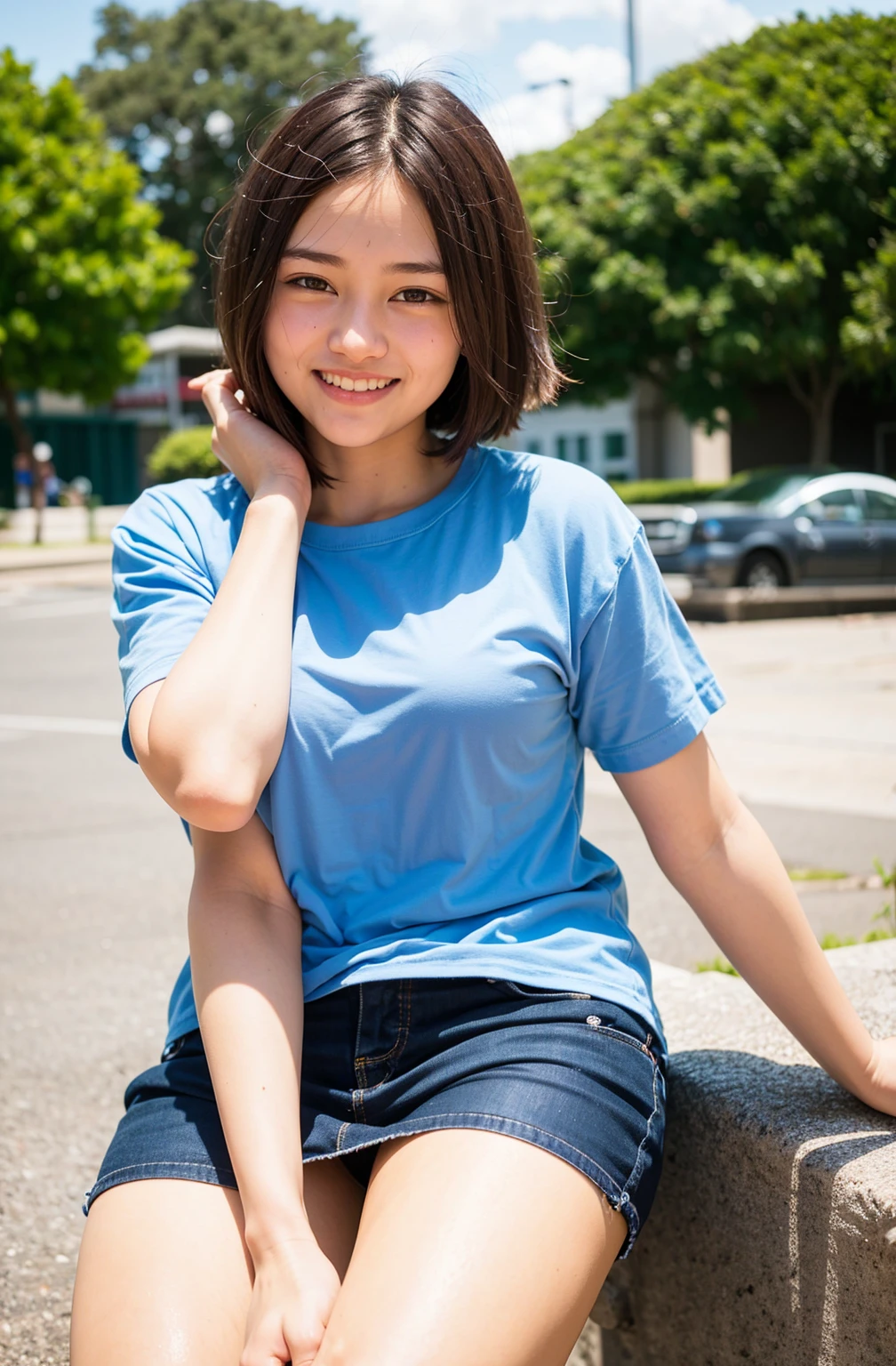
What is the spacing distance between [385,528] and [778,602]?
12381 mm

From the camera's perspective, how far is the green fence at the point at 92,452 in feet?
131

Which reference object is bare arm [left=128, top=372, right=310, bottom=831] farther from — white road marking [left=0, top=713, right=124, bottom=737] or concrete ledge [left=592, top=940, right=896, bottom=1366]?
white road marking [left=0, top=713, right=124, bottom=737]

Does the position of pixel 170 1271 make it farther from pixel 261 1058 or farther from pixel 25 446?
pixel 25 446

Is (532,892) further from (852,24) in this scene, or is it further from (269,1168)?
(852,24)

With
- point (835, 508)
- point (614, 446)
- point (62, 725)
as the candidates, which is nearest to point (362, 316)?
point (62, 725)

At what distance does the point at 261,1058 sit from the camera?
1.67 meters

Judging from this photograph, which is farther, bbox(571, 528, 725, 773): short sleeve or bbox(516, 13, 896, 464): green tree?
bbox(516, 13, 896, 464): green tree

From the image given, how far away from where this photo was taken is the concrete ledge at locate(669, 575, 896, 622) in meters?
13.7

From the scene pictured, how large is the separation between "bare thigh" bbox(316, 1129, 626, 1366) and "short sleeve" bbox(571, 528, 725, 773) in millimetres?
561

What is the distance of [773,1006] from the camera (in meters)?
1.88

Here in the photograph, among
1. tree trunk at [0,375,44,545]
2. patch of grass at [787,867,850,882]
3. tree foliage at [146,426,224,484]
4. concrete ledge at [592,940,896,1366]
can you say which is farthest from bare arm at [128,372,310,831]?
tree foliage at [146,426,224,484]

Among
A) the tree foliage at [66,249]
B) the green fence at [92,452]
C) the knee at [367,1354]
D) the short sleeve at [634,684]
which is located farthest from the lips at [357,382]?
the green fence at [92,452]

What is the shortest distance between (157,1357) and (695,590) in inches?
533

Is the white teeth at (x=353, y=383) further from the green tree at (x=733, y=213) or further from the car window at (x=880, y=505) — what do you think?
the green tree at (x=733, y=213)
